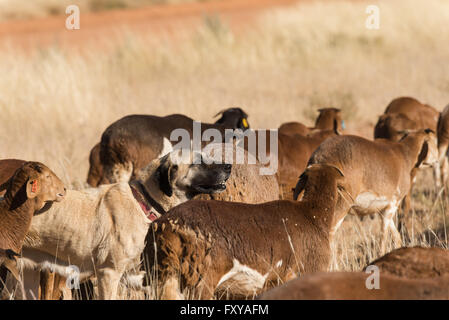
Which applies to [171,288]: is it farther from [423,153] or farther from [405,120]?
[405,120]

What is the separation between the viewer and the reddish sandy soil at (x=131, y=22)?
29203 mm

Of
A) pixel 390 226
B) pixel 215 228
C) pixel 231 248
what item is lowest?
pixel 390 226

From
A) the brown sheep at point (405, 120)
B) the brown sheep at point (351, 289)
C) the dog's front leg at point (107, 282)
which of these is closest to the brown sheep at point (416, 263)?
the brown sheep at point (351, 289)

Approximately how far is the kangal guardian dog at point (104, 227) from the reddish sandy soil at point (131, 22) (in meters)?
21.5

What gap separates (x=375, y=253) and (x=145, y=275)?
2.54 meters

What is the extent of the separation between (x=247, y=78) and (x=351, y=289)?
15409mm

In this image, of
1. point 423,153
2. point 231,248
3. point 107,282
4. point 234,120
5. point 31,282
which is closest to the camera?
point 231,248

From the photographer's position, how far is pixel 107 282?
570 centimetres

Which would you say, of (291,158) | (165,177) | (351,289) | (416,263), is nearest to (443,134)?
(291,158)

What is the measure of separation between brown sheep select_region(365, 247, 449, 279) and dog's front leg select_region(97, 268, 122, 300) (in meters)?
1.94

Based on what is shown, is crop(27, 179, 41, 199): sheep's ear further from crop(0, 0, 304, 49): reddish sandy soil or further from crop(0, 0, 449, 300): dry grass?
crop(0, 0, 304, 49): reddish sandy soil

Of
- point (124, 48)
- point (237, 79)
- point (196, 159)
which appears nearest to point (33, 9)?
point (124, 48)

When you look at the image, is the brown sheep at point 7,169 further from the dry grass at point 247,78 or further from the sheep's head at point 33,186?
the dry grass at point 247,78

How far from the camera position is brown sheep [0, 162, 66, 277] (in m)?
5.57
